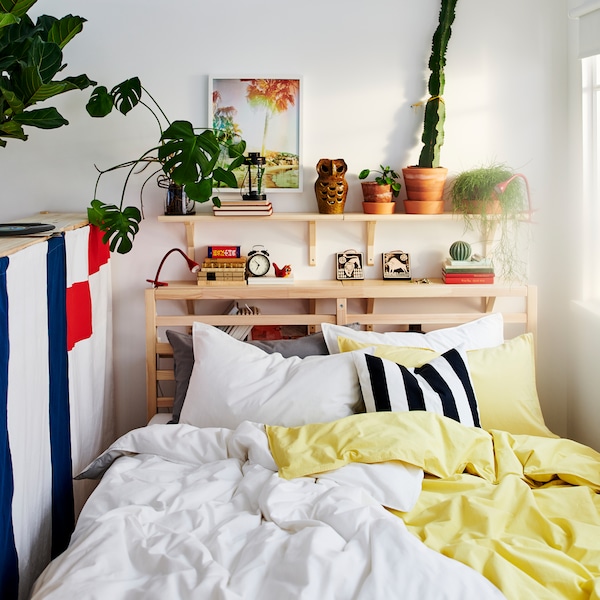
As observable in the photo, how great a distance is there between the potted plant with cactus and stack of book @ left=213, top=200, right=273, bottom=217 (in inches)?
23.8

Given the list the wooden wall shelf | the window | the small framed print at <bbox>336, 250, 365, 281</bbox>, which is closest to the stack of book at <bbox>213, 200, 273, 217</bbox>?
the wooden wall shelf

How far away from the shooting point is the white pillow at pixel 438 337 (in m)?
3.01

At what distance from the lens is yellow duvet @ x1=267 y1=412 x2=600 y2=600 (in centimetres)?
184

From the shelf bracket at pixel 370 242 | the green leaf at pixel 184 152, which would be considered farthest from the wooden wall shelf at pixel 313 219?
the green leaf at pixel 184 152

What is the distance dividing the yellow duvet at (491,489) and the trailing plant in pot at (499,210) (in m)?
0.93

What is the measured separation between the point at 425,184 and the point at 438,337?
62 cm

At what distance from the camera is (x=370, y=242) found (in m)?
3.30

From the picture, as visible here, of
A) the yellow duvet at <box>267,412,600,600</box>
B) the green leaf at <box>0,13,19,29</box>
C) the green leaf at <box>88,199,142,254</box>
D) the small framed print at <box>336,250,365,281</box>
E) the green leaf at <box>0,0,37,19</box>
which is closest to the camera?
the yellow duvet at <box>267,412,600,600</box>

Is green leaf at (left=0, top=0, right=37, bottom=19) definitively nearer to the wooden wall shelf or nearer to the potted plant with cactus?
the wooden wall shelf

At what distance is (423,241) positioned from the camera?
3.34m

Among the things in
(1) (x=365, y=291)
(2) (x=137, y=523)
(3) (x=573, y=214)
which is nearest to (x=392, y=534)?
(2) (x=137, y=523)

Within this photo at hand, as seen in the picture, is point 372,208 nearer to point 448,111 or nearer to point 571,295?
point 448,111

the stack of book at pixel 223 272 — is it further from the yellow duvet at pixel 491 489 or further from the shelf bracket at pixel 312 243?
the yellow duvet at pixel 491 489

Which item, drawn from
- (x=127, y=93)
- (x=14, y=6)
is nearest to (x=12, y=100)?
(x=14, y=6)
